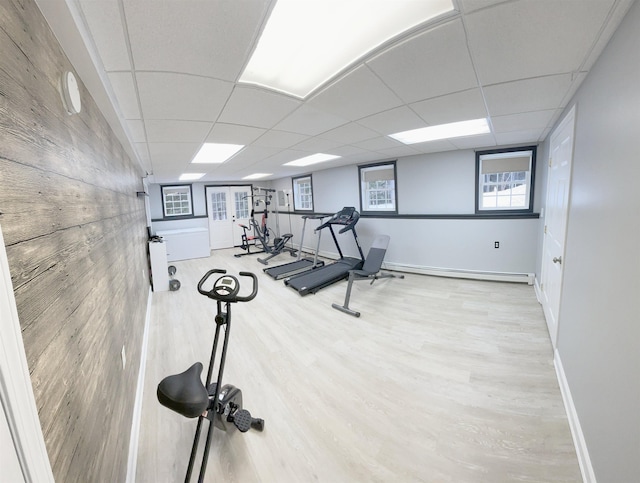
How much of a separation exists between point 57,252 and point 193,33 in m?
1.12

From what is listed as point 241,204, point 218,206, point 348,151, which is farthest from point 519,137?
point 218,206

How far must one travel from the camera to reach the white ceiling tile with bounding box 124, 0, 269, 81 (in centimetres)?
104

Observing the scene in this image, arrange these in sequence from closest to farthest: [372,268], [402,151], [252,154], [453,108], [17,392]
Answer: [17,392]
[453,108]
[252,154]
[372,268]
[402,151]

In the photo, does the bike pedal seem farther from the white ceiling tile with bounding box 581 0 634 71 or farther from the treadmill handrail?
the treadmill handrail

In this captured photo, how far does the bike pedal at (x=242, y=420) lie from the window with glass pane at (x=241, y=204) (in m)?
7.74

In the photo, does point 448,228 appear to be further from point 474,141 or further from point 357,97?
point 357,97

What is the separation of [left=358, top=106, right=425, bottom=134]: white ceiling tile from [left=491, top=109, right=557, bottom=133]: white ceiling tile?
0.83 metres

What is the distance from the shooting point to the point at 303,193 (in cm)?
768

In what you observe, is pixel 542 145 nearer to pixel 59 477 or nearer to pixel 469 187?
pixel 469 187

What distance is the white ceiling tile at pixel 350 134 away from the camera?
278 centimetres

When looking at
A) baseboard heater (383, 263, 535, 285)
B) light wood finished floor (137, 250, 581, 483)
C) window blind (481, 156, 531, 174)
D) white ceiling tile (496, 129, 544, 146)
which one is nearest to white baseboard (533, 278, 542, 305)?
light wood finished floor (137, 250, 581, 483)

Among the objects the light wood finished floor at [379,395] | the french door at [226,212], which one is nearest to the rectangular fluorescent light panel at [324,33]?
the light wood finished floor at [379,395]

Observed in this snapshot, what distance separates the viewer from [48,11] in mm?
940

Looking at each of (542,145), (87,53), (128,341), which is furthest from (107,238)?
(542,145)
